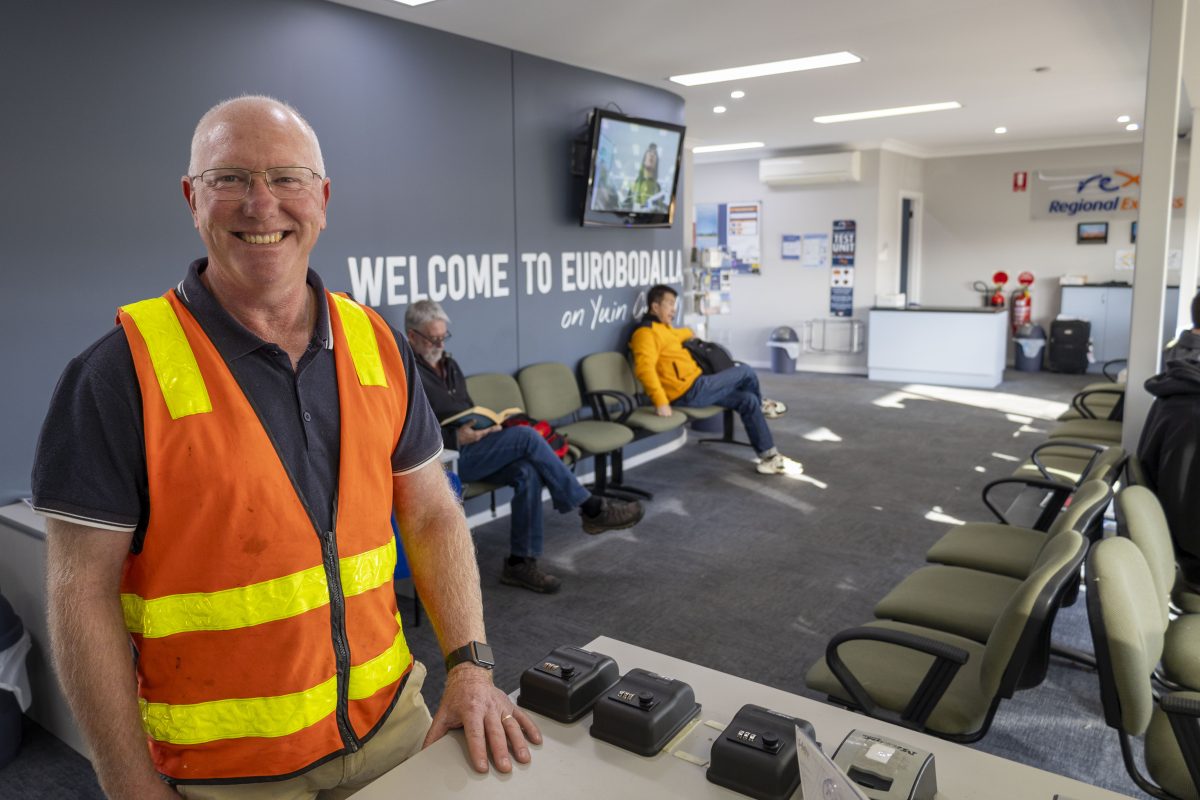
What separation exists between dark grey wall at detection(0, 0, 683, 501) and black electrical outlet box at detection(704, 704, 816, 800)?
307 centimetres

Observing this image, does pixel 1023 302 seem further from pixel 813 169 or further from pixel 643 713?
pixel 643 713

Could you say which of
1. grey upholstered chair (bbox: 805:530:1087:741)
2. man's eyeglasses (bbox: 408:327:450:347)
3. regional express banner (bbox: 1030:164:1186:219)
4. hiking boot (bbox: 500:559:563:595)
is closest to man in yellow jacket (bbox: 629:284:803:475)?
man's eyeglasses (bbox: 408:327:450:347)

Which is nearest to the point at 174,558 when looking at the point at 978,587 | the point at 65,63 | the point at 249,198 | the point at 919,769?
the point at 249,198

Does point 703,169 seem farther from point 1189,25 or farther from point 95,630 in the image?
point 95,630

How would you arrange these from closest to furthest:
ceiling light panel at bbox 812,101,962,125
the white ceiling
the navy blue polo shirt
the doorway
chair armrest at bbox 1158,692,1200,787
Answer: the navy blue polo shirt < chair armrest at bbox 1158,692,1200,787 < the white ceiling < ceiling light panel at bbox 812,101,962,125 < the doorway

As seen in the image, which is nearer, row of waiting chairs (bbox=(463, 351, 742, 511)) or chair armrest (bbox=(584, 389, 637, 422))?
row of waiting chairs (bbox=(463, 351, 742, 511))

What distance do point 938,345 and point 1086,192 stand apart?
3.01m

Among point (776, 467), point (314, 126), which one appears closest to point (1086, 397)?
point (776, 467)

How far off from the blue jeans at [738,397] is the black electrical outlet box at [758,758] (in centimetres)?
509

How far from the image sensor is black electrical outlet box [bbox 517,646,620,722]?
4.63 ft

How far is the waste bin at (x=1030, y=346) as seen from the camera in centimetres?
1101

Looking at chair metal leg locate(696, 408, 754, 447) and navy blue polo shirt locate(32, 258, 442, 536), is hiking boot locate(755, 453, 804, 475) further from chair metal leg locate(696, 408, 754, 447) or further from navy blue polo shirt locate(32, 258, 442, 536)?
navy blue polo shirt locate(32, 258, 442, 536)

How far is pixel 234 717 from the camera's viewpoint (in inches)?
51.3

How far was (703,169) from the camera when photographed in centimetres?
1189
